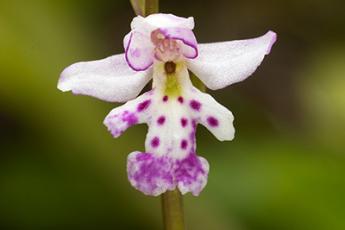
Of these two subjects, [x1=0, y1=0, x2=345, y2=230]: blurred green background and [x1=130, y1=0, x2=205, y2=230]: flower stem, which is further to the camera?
[x1=0, y1=0, x2=345, y2=230]: blurred green background

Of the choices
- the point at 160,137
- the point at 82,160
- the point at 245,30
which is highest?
the point at 245,30

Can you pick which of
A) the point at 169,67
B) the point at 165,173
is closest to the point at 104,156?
the point at 169,67

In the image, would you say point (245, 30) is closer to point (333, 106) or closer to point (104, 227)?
point (333, 106)

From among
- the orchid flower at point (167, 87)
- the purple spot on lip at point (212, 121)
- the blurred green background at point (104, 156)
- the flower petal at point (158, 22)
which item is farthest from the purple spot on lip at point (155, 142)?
the blurred green background at point (104, 156)

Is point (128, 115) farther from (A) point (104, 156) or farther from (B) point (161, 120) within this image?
(A) point (104, 156)

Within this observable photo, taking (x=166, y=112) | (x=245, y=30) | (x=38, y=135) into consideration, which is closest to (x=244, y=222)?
(x=38, y=135)

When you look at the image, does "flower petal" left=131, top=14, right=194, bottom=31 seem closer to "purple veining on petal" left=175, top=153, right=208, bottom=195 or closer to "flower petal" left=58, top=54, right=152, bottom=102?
"flower petal" left=58, top=54, right=152, bottom=102

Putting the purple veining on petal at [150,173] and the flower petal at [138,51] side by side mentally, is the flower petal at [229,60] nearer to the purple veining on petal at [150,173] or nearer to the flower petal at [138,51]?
the flower petal at [138,51]

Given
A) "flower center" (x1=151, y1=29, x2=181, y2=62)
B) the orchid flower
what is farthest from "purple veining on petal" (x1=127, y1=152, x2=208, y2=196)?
"flower center" (x1=151, y1=29, x2=181, y2=62)
